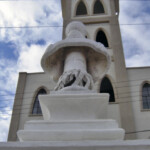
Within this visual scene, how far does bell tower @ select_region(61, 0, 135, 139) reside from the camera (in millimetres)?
11602

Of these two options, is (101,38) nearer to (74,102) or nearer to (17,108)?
(17,108)

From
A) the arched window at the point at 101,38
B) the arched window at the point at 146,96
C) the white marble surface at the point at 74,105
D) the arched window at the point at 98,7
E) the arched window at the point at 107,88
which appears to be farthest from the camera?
the arched window at the point at 98,7

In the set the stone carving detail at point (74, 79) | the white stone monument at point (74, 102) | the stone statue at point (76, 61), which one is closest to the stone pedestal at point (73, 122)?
the white stone monument at point (74, 102)

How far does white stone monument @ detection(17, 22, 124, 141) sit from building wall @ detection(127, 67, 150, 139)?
880 cm

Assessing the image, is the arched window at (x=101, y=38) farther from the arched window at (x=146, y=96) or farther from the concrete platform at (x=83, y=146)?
the concrete platform at (x=83, y=146)

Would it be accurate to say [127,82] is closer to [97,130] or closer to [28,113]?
[28,113]

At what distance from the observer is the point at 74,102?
2430mm

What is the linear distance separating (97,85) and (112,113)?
2.16 m

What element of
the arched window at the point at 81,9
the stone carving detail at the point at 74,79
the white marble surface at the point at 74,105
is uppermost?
the arched window at the point at 81,9

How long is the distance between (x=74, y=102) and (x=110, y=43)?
14069 mm

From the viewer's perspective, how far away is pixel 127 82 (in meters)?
12.8

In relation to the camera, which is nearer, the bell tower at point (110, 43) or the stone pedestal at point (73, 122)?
the stone pedestal at point (73, 122)

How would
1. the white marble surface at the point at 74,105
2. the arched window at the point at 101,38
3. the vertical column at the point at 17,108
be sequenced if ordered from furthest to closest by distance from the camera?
the arched window at the point at 101,38 < the vertical column at the point at 17,108 < the white marble surface at the point at 74,105

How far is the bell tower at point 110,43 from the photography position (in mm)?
11602
